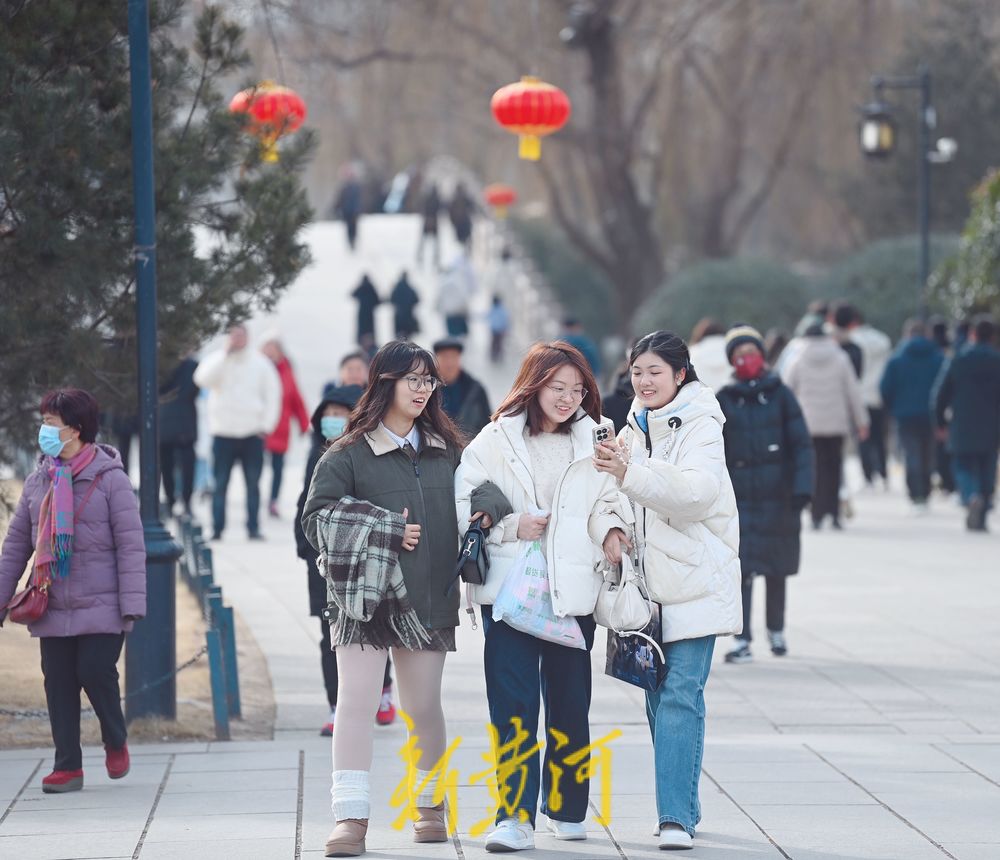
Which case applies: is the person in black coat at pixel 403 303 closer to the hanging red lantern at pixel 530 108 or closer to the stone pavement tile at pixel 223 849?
the hanging red lantern at pixel 530 108

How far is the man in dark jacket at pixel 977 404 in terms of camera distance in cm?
1505

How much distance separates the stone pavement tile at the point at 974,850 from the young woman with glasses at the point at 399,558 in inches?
65.1

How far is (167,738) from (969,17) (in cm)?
2363

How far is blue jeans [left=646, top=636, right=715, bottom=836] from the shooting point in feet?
18.3

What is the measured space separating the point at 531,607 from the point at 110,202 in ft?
11.9

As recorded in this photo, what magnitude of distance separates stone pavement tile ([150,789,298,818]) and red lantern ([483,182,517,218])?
3323 centimetres

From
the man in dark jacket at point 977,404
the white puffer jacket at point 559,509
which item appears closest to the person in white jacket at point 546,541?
the white puffer jacket at point 559,509

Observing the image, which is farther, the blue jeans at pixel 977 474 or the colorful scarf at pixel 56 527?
the blue jeans at pixel 977 474

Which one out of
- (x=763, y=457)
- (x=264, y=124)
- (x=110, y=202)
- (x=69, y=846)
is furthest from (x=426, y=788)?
(x=264, y=124)

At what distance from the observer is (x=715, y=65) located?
1085 inches

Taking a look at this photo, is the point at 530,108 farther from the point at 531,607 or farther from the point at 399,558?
the point at 531,607

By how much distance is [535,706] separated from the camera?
566 cm

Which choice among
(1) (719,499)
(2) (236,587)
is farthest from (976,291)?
(1) (719,499)

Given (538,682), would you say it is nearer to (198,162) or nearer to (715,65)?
(198,162)
